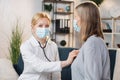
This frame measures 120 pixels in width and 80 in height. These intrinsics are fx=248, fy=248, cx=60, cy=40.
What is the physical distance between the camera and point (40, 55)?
232 cm

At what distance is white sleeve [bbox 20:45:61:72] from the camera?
2.12m

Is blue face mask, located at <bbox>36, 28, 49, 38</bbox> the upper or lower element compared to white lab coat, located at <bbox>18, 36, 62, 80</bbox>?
upper

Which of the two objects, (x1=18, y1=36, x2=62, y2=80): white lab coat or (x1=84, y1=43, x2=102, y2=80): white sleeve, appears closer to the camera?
Result: (x1=84, y1=43, x2=102, y2=80): white sleeve

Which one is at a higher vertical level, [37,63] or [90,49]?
[90,49]

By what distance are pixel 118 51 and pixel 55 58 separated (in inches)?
31.0

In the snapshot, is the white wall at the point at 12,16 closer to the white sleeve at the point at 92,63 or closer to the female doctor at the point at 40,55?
the female doctor at the point at 40,55

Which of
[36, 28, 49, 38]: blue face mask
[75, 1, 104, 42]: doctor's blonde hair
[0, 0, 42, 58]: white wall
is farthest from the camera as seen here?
[0, 0, 42, 58]: white wall

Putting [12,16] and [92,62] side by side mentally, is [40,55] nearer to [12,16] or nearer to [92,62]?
[92,62]

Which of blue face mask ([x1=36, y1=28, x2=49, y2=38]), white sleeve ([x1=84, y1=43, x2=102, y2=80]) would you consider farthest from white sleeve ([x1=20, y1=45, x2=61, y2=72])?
white sleeve ([x1=84, y1=43, x2=102, y2=80])

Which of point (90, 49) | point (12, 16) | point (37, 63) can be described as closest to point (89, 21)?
point (90, 49)

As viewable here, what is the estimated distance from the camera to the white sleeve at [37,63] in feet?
6.96

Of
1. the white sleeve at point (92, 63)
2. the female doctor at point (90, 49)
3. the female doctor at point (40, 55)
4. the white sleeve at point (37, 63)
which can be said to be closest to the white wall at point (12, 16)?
the female doctor at point (40, 55)

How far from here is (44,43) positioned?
7.92ft

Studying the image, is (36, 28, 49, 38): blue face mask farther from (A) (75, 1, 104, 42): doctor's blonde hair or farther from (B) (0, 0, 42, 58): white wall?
(B) (0, 0, 42, 58): white wall
